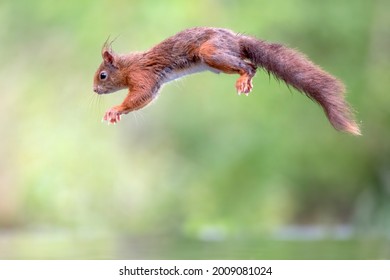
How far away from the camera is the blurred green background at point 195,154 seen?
26.1 feet

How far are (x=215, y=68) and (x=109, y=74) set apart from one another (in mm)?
370

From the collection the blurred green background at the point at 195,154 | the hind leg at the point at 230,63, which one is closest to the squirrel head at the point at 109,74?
the hind leg at the point at 230,63

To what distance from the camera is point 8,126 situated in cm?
877

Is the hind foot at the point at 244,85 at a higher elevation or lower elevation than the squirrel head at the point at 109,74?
lower

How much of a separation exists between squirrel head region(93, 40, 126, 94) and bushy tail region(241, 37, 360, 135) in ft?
1.16

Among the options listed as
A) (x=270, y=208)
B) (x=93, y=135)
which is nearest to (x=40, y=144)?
(x=93, y=135)

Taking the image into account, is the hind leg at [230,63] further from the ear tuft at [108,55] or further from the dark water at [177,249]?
the dark water at [177,249]

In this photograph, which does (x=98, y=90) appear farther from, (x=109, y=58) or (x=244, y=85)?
(x=244, y=85)

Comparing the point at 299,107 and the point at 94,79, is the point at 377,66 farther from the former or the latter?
the point at 94,79

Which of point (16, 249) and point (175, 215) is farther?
point (175, 215)

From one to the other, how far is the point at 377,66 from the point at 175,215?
2231mm

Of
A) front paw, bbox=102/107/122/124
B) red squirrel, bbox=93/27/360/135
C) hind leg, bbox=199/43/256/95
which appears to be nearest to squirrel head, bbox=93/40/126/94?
red squirrel, bbox=93/27/360/135

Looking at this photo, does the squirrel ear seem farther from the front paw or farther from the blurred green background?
the blurred green background

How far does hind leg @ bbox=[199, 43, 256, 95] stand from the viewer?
1.78m
